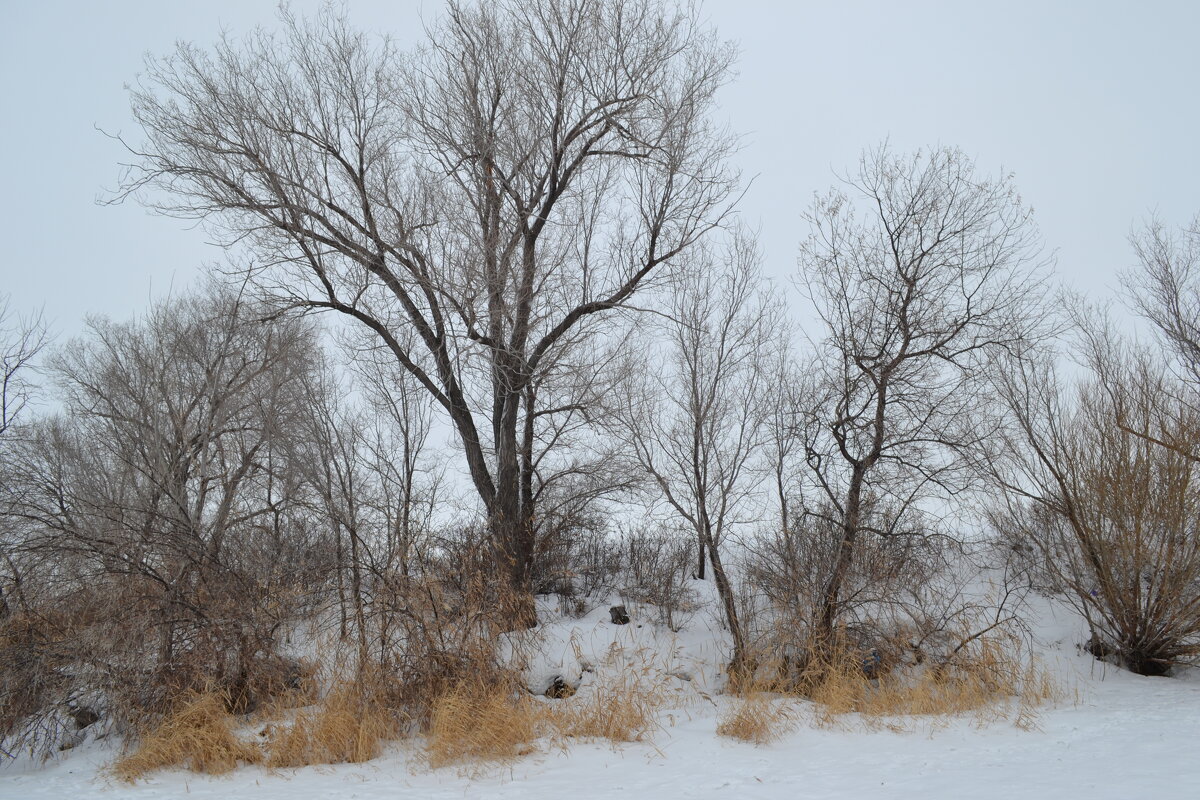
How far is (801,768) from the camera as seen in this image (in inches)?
277

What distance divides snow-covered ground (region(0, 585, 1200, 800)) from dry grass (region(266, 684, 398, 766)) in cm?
25

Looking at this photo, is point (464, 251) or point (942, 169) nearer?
point (464, 251)

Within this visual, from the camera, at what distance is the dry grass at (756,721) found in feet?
27.0

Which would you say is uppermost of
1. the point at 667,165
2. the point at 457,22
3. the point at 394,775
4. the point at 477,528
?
the point at 457,22

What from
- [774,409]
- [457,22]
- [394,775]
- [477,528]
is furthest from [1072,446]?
[457,22]

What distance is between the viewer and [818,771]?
690 centimetres

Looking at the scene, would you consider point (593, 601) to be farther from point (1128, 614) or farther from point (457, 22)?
point (457, 22)

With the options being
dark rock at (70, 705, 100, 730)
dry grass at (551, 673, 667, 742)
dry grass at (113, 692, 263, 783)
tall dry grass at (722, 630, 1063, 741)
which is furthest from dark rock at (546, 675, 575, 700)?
dark rock at (70, 705, 100, 730)

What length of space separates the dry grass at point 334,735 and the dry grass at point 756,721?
12.7 feet

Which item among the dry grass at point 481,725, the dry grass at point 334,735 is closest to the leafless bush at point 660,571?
the dry grass at point 481,725

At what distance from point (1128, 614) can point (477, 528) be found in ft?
33.1

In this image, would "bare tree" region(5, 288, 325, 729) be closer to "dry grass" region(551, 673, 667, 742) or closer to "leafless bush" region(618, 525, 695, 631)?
"dry grass" region(551, 673, 667, 742)

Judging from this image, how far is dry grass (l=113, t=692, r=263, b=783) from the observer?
7.58 metres

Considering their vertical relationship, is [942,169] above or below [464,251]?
above
